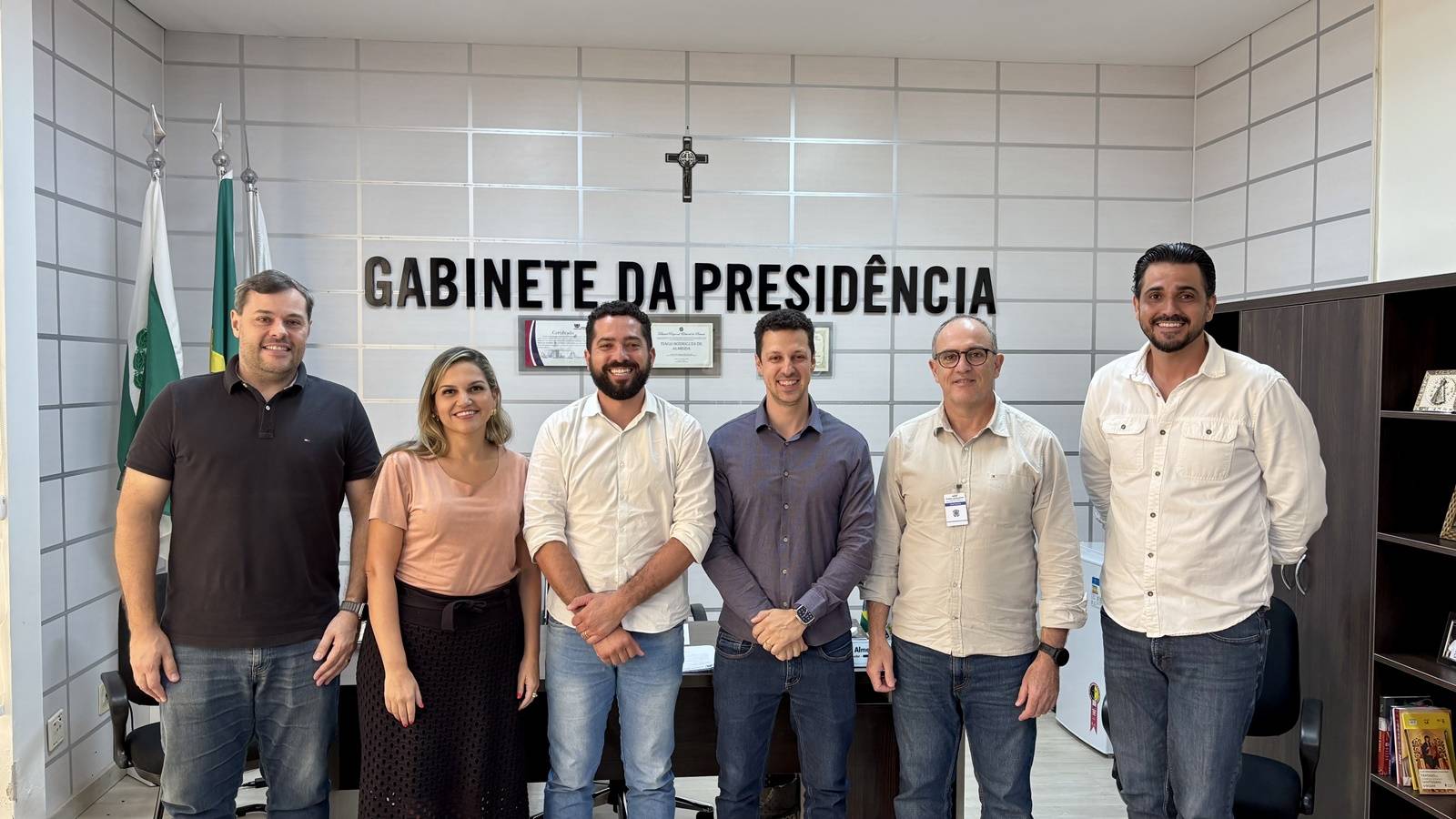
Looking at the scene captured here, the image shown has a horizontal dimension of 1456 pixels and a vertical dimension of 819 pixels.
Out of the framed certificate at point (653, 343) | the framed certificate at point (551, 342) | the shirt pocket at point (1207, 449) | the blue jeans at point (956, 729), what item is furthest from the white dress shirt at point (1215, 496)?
the framed certificate at point (551, 342)

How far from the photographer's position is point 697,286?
420cm

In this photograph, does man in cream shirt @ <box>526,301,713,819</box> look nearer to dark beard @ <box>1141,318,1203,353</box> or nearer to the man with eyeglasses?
the man with eyeglasses

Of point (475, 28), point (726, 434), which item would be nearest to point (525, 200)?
point (475, 28)

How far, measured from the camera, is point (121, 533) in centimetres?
212

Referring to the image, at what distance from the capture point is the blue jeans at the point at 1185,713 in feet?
6.84

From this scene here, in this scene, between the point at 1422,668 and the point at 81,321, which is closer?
the point at 1422,668

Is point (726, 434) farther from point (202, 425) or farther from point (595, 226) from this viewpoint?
point (595, 226)

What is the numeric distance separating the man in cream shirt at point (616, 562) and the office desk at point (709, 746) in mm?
251

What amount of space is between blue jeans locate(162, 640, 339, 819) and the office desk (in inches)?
11.5

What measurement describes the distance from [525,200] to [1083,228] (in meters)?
2.63

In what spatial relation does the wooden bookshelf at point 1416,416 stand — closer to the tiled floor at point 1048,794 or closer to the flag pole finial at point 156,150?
the tiled floor at point 1048,794

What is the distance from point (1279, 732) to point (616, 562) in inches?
78.0

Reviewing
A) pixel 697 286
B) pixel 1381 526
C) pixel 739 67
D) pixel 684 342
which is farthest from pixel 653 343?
pixel 1381 526

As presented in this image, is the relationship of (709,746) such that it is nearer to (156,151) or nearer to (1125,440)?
(1125,440)
